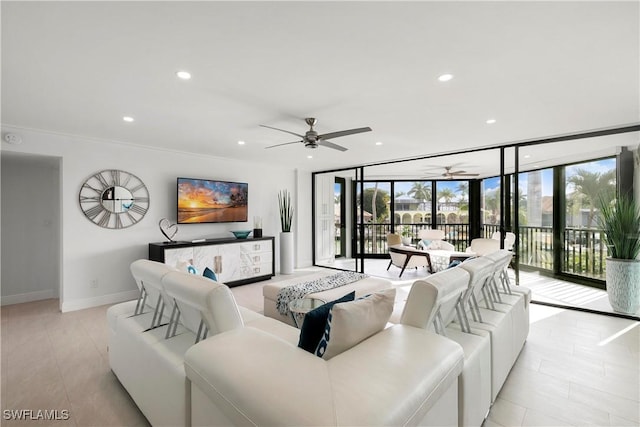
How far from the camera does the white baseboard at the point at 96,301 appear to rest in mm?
3991

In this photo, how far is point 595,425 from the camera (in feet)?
6.07

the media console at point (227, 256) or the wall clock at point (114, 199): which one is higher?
the wall clock at point (114, 199)

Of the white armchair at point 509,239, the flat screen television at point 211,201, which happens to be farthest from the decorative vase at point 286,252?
the white armchair at point 509,239

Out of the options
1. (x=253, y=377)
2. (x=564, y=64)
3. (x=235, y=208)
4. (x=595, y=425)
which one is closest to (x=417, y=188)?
(x=235, y=208)

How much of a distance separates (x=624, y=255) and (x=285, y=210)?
17.5ft

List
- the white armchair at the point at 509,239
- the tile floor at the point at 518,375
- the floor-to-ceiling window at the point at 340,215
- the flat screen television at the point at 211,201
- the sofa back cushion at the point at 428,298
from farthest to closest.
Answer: the floor-to-ceiling window at the point at 340,215, the flat screen television at the point at 211,201, the white armchair at the point at 509,239, the tile floor at the point at 518,375, the sofa back cushion at the point at 428,298

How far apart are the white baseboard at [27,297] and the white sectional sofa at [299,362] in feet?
11.2

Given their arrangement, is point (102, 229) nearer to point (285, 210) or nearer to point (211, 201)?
point (211, 201)

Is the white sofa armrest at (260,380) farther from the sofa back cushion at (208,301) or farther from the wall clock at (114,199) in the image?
the wall clock at (114,199)

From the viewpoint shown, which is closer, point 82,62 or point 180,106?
point 82,62

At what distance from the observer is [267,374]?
1107mm

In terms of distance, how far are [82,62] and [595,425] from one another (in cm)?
407

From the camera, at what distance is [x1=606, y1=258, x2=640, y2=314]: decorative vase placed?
12.0ft

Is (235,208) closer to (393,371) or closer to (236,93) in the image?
(236,93)
